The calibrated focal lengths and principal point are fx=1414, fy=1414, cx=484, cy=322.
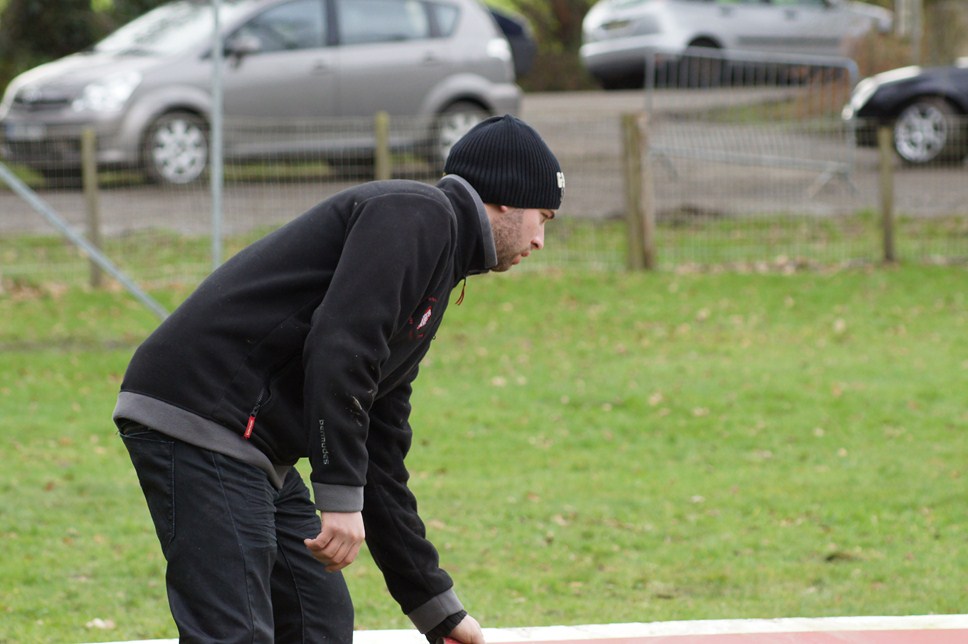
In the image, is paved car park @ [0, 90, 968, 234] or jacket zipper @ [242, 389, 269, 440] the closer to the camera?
jacket zipper @ [242, 389, 269, 440]

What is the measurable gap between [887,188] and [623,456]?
5.60m

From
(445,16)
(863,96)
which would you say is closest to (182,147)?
(445,16)

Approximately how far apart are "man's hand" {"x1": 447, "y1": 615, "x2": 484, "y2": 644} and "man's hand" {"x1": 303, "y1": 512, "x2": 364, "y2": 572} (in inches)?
26.0

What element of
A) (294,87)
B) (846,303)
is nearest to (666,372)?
(846,303)

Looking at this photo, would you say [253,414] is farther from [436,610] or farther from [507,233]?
[436,610]

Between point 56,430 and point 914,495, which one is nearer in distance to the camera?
point 914,495

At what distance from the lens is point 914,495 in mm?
6113

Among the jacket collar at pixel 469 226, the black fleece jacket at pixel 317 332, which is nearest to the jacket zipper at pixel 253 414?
the black fleece jacket at pixel 317 332

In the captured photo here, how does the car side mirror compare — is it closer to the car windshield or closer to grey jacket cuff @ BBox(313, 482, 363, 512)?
the car windshield

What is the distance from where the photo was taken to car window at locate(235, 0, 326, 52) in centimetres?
1298

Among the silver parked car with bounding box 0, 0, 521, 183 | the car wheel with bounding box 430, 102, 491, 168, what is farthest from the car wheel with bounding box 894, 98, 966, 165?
the car wheel with bounding box 430, 102, 491, 168

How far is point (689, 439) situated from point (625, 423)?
0.40m

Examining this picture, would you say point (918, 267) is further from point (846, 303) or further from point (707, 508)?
point (707, 508)

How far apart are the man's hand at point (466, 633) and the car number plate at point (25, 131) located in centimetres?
865
